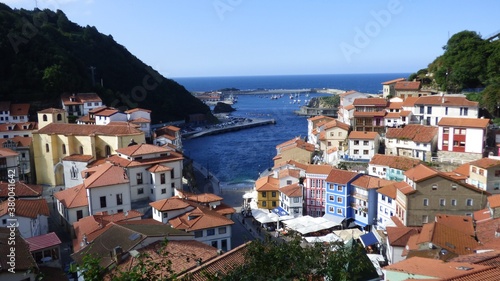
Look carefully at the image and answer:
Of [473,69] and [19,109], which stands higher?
[473,69]

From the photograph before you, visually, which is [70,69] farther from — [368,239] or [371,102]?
[368,239]

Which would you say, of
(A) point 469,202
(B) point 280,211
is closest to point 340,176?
(B) point 280,211

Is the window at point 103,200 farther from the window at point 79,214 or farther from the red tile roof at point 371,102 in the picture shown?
the red tile roof at point 371,102

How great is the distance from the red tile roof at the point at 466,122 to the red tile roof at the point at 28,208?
25.3 meters

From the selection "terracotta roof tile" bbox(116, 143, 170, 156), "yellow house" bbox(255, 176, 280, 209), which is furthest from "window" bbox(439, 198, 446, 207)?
"terracotta roof tile" bbox(116, 143, 170, 156)

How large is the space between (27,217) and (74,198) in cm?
428

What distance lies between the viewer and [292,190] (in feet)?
87.8

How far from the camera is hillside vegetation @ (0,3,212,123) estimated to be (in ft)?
Answer: 146

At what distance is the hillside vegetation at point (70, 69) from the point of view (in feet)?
146

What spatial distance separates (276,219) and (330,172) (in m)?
4.86

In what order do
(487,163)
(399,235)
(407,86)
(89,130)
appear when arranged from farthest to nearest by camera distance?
(407,86) < (89,130) < (487,163) < (399,235)

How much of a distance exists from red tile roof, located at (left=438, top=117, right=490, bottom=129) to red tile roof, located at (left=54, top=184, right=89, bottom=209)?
77.6 feet

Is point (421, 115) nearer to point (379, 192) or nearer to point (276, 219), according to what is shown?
point (379, 192)

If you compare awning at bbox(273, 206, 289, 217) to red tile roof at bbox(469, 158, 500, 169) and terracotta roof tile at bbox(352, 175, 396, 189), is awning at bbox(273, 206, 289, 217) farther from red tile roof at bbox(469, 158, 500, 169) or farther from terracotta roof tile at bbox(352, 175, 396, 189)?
red tile roof at bbox(469, 158, 500, 169)
